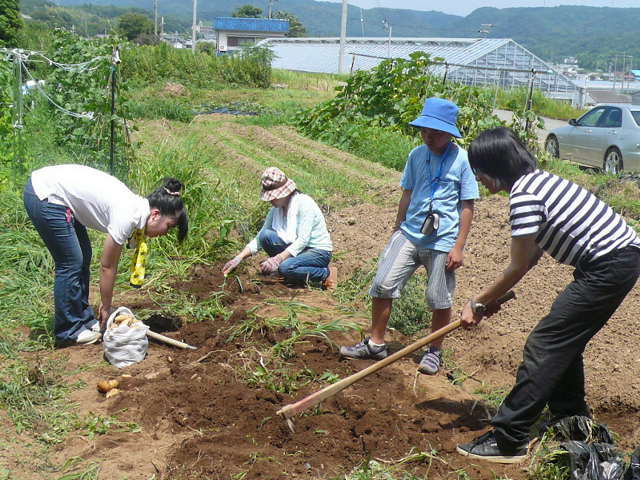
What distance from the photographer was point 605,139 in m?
13.1

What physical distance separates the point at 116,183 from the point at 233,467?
2025 mm

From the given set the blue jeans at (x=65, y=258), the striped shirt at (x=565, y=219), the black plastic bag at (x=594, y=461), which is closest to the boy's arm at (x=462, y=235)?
the striped shirt at (x=565, y=219)

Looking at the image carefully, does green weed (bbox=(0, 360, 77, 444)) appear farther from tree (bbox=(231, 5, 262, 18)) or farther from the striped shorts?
tree (bbox=(231, 5, 262, 18))

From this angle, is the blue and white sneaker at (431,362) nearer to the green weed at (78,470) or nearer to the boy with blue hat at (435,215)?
the boy with blue hat at (435,215)

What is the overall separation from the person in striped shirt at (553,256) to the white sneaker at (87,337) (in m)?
2.80

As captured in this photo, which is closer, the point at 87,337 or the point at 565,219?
the point at 565,219

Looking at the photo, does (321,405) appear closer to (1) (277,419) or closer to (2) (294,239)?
(1) (277,419)

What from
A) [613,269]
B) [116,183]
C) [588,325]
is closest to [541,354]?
[588,325]

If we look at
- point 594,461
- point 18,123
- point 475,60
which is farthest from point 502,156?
point 475,60

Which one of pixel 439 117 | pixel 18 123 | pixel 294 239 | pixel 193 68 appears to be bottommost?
pixel 294 239

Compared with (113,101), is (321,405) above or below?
below

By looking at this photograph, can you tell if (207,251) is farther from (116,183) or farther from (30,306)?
(116,183)

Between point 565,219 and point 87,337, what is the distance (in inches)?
131

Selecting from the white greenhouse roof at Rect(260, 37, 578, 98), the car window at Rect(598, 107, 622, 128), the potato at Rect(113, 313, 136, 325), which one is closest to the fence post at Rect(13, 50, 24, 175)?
the potato at Rect(113, 313, 136, 325)
